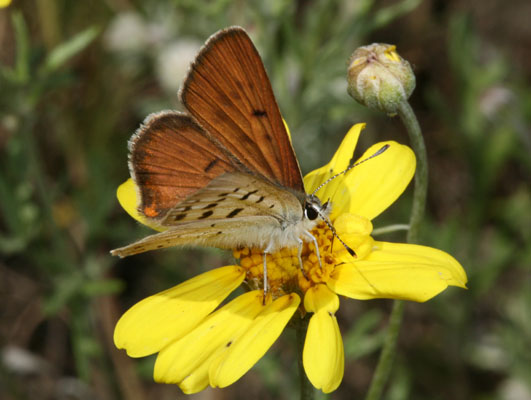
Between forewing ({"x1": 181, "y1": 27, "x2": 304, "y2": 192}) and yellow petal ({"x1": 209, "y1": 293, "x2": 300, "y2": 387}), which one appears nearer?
yellow petal ({"x1": 209, "y1": 293, "x2": 300, "y2": 387})

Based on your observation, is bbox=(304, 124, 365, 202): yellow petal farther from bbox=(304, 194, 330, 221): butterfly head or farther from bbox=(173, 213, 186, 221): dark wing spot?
bbox=(173, 213, 186, 221): dark wing spot

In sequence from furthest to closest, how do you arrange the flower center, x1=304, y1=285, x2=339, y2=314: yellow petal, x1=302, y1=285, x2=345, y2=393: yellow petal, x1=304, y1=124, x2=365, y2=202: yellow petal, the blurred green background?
1. the blurred green background
2. x1=304, y1=124, x2=365, y2=202: yellow petal
3. the flower center
4. x1=304, y1=285, x2=339, y2=314: yellow petal
5. x1=302, y1=285, x2=345, y2=393: yellow petal

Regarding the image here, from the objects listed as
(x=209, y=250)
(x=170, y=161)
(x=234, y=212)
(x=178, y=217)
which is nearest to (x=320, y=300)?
(x=234, y=212)

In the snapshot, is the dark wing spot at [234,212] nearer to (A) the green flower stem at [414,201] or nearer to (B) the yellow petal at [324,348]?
(B) the yellow petal at [324,348]

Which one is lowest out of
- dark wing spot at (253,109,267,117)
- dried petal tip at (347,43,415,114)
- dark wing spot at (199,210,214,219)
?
dark wing spot at (199,210,214,219)

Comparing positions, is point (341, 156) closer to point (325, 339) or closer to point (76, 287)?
point (325, 339)

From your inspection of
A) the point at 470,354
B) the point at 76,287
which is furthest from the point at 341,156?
the point at 470,354

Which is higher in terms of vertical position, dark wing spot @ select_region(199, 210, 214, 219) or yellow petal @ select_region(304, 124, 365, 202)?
dark wing spot @ select_region(199, 210, 214, 219)

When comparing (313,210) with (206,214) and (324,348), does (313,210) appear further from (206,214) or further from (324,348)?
(324,348)

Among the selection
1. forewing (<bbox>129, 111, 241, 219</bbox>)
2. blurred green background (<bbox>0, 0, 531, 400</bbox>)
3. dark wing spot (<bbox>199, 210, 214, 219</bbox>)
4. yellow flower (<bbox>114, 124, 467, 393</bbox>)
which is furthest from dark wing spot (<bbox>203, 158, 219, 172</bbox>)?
blurred green background (<bbox>0, 0, 531, 400</bbox>)
